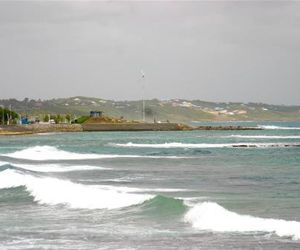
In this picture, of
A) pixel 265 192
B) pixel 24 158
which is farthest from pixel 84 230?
pixel 24 158

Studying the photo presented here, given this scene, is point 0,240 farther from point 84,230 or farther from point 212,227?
point 212,227

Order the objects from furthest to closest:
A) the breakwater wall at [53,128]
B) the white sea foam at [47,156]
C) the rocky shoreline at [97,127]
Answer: the rocky shoreline at [97,127], the breakwater wall at [53,128], the white sea foam at [47,156]

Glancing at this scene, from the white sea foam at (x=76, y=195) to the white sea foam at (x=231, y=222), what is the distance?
389cm

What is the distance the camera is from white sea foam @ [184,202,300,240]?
18.8 metres

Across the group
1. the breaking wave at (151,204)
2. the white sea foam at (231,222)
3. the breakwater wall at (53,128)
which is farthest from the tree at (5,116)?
the white sea foam at (231,222)

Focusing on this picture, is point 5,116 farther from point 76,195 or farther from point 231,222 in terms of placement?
point 231,222

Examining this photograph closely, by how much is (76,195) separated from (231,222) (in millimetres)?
8972

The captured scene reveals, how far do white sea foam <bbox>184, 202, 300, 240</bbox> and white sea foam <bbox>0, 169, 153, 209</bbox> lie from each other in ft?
12.8

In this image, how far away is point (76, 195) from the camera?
2802 cm

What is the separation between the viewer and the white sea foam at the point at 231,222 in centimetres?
1880

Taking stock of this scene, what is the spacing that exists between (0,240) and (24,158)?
128 ft

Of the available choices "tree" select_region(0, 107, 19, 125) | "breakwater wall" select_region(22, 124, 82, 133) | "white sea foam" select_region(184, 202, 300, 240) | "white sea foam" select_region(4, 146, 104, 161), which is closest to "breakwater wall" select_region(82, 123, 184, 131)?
"breakwater wall" select_region(22, 124, 82, 133)

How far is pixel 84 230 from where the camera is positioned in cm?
2020

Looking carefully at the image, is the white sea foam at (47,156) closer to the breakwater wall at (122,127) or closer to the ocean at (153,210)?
the ocean at (153,210)
